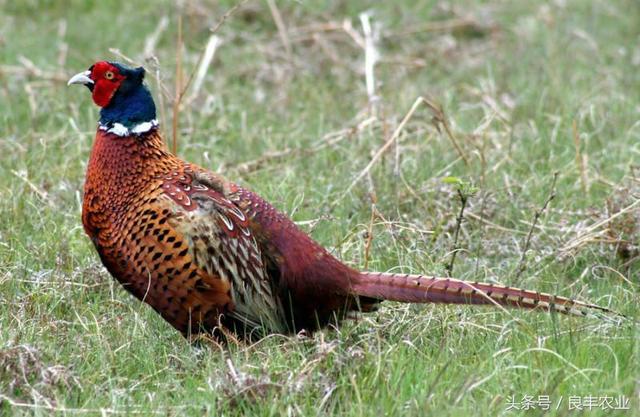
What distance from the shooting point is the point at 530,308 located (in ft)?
13.4

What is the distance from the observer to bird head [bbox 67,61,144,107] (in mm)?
4484

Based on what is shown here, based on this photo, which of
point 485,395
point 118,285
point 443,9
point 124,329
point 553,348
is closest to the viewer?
point 485,395

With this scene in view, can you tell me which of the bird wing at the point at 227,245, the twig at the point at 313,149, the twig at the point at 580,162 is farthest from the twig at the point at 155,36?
the bird wing at the point at 227,245

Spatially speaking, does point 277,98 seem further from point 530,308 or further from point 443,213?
point 530,308

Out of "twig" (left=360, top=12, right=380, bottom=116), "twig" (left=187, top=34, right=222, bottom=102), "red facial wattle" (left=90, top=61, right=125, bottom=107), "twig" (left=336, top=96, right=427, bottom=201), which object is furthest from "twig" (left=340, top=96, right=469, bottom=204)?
"twig" (left=187, top=34, right=222, bottom=102)

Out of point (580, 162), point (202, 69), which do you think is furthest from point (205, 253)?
point (202, 69)

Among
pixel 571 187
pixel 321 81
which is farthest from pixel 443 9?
pixel 571 187

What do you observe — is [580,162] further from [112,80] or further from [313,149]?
[112,80]

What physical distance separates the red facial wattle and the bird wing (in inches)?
16.7

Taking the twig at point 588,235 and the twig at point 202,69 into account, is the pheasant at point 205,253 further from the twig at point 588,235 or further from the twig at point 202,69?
the twig at point 202,69

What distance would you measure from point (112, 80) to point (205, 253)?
806 mm

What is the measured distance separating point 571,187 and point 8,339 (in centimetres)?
293

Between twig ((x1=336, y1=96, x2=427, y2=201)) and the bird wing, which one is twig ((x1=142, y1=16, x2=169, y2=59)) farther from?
the bird wing

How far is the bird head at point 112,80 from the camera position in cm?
448
